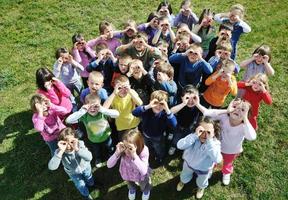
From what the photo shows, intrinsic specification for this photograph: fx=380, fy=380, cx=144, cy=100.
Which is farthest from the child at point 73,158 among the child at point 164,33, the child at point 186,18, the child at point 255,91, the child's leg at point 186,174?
the child at point 186,18

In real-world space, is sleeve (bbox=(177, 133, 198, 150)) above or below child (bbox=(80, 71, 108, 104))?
below

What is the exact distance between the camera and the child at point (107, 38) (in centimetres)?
792

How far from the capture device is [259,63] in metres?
7.43

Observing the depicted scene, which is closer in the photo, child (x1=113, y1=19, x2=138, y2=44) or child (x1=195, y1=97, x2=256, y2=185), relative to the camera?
child (x1=195, y1=97, x2=256, y2=185)

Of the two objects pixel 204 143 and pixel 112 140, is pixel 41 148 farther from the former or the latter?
pixel 204 143

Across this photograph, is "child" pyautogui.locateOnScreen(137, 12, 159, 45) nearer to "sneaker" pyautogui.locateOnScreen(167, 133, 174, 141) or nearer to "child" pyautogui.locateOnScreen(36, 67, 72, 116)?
"sneaker" pyautogui.locateOnScreen(167, 133, 174, 141)

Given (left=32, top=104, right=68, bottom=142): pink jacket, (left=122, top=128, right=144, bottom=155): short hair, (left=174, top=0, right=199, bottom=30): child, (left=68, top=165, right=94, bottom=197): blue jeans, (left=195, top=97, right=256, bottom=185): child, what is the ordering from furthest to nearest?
(left=174, top=0, right=199, bottom=30): child → (left=32, top=104, right=68, bottom=142): pink jacket → (left=68, top=165, right=94, bottom=197): blue jeans → (left=195, top=97, right=256, bottom=185): child → (left=122, top=128, right=144, bottom=155): short hair

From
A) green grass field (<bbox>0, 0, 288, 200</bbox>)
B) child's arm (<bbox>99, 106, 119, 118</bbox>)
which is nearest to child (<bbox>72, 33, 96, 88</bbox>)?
child's arm (<bbox>99, 106, 119, 118</bbox>)

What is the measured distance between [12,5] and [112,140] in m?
6.53

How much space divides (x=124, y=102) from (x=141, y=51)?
4.18ft

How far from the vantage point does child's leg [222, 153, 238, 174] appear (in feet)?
22.5

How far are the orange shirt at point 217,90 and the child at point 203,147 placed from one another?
4.13 feet

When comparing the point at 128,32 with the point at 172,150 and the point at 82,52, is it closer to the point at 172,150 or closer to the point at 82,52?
the point at 82,52

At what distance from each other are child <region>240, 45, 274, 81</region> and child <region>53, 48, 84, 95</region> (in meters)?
3.32
